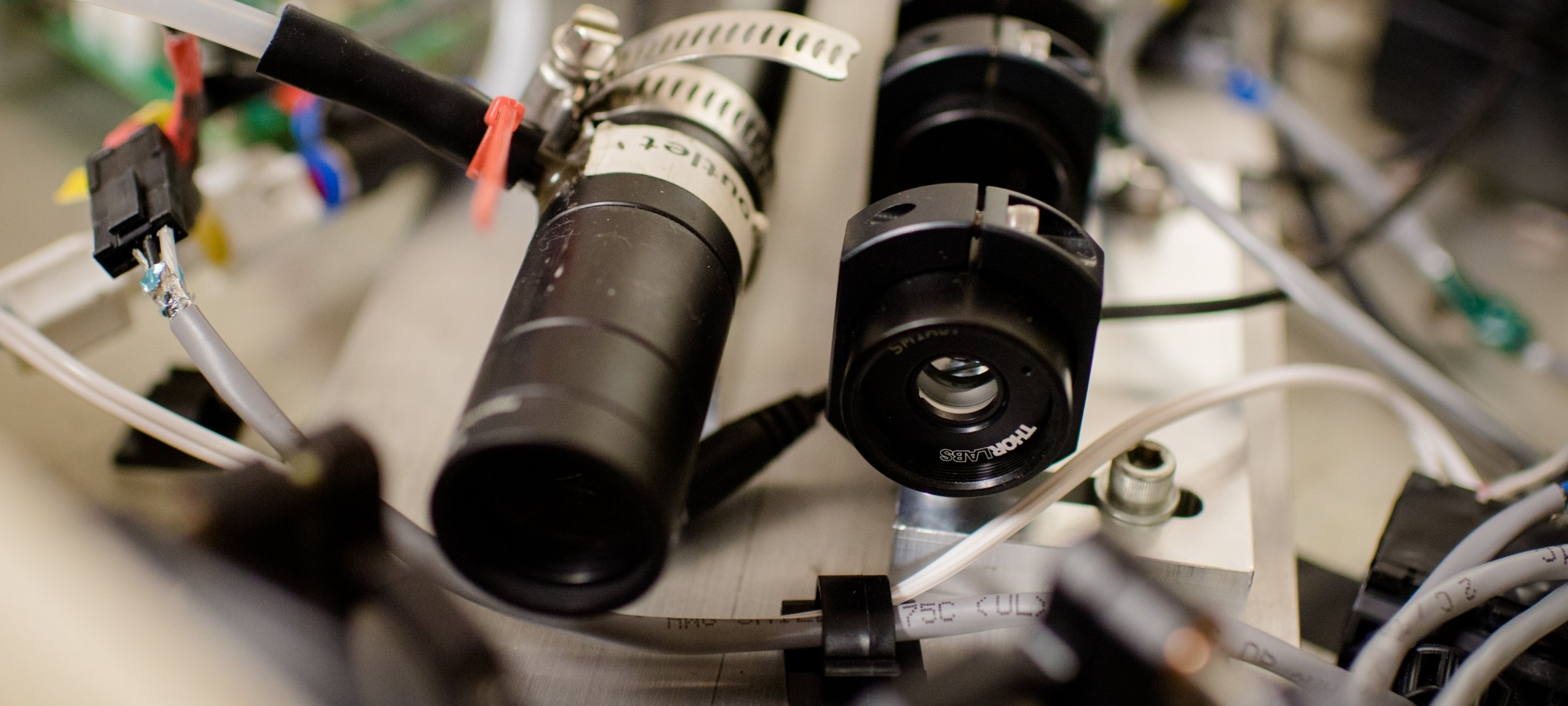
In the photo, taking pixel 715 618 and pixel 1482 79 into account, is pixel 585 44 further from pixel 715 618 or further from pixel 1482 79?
pixel 1482 79

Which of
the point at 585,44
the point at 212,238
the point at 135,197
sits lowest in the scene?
the point at 212,238

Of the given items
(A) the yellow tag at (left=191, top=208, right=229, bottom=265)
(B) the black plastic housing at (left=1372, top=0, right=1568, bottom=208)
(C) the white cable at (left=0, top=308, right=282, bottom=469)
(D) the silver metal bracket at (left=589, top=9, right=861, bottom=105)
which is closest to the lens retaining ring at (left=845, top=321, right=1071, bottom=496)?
(D) the silver metal bracket at (left=589, top=9, right=861, bottom=105)

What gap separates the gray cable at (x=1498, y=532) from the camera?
A: 1.28 feet

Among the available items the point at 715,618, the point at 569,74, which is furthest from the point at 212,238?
the point at 715,618

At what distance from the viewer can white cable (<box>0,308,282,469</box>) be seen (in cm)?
40

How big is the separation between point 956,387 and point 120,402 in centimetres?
34

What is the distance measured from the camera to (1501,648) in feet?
1.14

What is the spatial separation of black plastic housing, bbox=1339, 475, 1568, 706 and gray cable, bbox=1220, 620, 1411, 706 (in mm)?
50

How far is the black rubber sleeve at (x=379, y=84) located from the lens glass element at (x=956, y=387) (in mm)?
185

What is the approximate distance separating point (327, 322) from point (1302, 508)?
0.62 metres

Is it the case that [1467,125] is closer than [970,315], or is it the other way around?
[970,315]

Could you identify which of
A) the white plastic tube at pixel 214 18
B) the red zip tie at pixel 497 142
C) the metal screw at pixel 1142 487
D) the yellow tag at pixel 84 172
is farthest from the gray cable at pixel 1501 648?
the yellow tag at pixel 84 172

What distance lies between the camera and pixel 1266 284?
673mm

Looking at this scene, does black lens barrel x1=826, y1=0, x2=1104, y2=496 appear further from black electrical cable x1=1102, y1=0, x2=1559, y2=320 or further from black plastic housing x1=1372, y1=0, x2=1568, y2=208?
black plastic housing x1=1372, y1=0, x2=1568, y2=208
